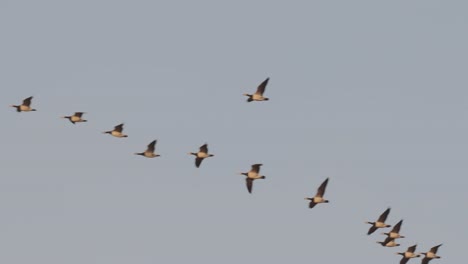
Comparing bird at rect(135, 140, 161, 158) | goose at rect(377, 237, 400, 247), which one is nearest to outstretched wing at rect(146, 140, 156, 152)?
bird at rect(135, 140, 161, 158)

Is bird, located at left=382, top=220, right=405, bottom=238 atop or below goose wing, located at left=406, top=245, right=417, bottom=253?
atop

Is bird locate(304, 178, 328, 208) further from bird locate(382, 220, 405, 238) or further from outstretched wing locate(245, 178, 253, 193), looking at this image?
bird locate(382, 220, 405, 238)

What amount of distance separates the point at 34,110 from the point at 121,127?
8.83 meters

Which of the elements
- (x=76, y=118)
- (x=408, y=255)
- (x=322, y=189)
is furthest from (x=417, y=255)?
(x=76, y=118)

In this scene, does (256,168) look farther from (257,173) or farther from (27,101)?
(27,101)

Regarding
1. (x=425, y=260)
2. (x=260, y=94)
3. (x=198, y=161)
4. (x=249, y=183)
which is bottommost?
(x=425, y=260)

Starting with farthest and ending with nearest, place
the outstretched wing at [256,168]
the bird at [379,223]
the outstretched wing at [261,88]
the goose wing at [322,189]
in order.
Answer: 1. the bird at [379,223]
2. the goose wing at [322,189]
3. the outstretched wing at [256,168]
4. the outstretched wing at [261,88]

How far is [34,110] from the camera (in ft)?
565

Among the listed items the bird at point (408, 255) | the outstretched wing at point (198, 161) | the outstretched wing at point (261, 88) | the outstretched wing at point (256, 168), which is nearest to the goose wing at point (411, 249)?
the bird at point (408, 255)

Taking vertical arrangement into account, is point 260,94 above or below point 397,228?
above

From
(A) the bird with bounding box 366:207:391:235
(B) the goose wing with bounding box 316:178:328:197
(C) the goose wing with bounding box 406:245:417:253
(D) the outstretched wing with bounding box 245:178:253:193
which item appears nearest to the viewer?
(D) the outstretched wing with bounding box 245:178:253:193

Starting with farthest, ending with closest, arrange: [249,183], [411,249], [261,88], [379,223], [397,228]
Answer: [411,249] → [397,228] → [379,223] → [249,183] → [261,88]

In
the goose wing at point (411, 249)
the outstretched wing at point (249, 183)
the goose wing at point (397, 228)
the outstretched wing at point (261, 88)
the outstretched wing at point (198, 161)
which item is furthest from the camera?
the goose wing at point (411, 249)

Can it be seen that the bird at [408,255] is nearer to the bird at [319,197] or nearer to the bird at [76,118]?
the bird at [319,197]
